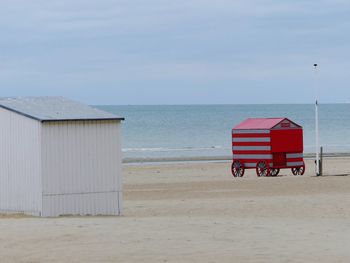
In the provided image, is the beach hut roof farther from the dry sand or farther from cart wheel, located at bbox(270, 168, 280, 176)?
cart wheel, located at bbox(270, 168, 280, 176)

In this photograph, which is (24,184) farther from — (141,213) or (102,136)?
(141,213)

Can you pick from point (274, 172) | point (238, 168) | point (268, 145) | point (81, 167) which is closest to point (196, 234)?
point (81, 167)

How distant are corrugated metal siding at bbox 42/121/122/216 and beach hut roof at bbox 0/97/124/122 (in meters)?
0.12

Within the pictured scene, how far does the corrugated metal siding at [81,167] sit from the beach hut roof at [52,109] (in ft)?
0.40

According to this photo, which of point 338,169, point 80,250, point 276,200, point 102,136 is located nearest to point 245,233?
point 80,250

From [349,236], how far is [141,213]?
19.9ft

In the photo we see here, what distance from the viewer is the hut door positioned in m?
33.2

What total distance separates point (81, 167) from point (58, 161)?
475mm

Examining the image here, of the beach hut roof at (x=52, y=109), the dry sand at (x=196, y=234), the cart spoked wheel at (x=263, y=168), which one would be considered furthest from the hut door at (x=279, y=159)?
the beach hut roof at (x=52, y=109)

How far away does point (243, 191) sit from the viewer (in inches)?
1017

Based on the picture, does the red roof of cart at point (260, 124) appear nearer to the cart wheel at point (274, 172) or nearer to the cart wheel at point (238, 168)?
the cart wheel at point (238, 168)

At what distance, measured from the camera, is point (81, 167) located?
16922mm

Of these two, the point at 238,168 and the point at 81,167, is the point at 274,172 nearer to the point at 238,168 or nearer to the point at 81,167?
the point at 238,168

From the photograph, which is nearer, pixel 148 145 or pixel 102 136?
pixel 102 136
